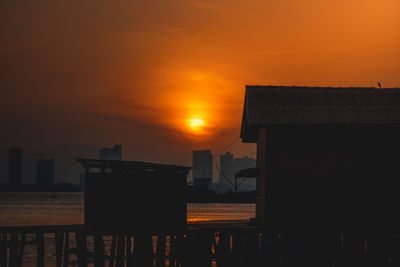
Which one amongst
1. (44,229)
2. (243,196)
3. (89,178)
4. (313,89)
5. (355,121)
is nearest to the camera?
(89,178)

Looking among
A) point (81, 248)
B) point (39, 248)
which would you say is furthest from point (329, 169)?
point (39, 248)

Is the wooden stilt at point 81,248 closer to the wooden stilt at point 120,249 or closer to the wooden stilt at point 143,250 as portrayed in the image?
the wooden stilt at point 120,249

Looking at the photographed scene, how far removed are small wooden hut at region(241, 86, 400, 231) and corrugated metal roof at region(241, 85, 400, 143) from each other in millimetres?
52

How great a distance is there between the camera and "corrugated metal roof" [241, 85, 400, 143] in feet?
86.0

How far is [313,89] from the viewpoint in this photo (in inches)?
1126

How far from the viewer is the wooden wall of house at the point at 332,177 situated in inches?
1008

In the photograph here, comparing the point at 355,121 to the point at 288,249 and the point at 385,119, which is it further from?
the point at 288,249

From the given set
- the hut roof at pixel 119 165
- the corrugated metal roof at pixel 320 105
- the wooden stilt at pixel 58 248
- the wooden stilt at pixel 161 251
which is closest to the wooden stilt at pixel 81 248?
the wooden stilt at pixel 58 248

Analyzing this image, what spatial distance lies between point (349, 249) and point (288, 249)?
282cm

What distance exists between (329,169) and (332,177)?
1.28 feet

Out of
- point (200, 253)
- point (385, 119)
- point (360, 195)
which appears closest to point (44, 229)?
point (200, 253)

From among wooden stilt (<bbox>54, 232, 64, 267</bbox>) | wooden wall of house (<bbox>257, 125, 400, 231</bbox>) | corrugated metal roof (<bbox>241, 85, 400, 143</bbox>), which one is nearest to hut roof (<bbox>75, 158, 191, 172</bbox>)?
corrugated metal roof (<bbox>241, 85, 400, 143</bbox>)

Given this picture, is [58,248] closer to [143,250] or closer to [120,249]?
[120,249]

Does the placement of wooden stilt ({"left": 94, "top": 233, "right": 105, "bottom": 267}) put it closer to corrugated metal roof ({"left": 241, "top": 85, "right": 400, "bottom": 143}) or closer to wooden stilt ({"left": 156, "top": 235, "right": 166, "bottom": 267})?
wooden stilt ({"left": 156, "top": 235, "right": 166, "bottom": 267})
